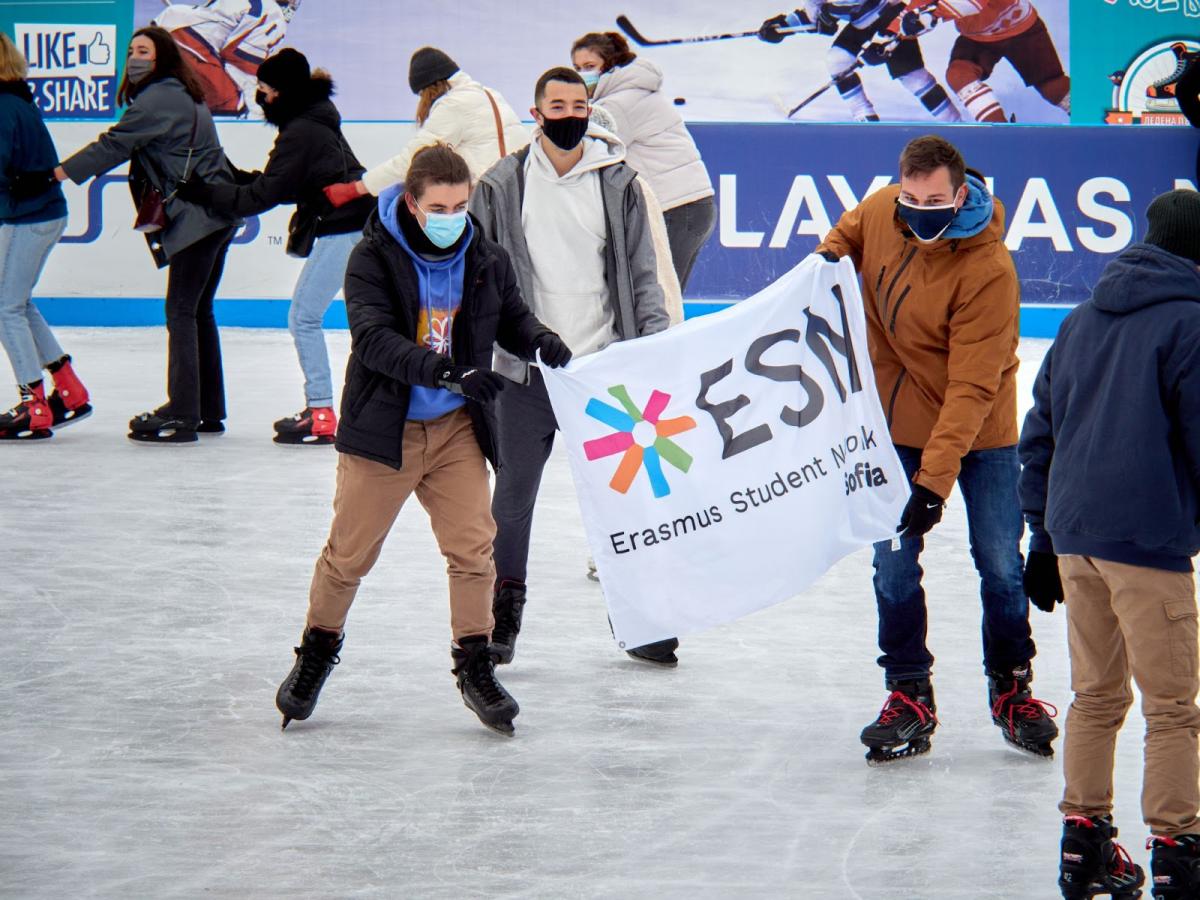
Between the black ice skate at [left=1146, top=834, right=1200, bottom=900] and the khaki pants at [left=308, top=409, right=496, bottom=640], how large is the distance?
1644 millimetres

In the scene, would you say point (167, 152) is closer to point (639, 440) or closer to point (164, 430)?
point (164, 430)

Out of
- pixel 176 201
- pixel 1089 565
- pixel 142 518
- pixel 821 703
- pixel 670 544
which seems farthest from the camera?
pixel 176 201

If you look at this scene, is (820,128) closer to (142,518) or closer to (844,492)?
(142,518)

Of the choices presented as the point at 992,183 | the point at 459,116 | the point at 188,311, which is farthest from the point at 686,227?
the point at 992,183

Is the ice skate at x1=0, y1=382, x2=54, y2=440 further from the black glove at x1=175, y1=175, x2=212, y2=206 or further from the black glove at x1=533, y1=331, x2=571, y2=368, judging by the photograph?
the black glove at x1=533, y1=331, x2=571, y2=368

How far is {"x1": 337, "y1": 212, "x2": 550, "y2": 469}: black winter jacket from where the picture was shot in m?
3.67

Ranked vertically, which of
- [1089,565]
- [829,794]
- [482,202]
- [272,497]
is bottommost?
[272,497]

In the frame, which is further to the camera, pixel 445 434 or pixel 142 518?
pixel 142 518

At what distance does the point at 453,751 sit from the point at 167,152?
4.37 m

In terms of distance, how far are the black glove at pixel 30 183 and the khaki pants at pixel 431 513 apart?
4002 mm

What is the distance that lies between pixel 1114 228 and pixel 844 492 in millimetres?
7539

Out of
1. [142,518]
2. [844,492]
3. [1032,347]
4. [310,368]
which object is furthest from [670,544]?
[1032,347]

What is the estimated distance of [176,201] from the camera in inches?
290

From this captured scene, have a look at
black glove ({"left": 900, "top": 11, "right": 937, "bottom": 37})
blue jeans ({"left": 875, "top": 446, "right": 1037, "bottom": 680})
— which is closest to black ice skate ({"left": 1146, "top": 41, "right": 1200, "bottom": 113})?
black glove ({"left": 900, "top": 11, "right": 937, "bottom": 37})
